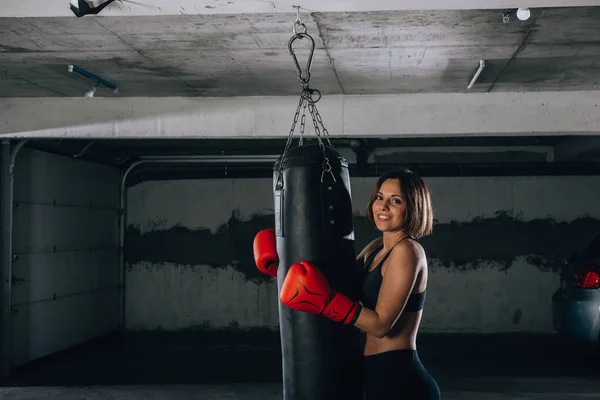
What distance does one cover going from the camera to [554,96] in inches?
234

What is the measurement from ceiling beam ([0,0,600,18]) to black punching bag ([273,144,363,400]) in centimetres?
78

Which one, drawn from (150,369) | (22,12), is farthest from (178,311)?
(22,12)

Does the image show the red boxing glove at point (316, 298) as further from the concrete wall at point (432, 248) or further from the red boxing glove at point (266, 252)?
the concrete wall at point (432, 248)

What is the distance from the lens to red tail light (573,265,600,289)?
6047 millimetres

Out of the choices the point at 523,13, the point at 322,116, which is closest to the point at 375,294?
the point at 523,13

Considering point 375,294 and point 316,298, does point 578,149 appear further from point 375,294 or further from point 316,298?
point 316,298

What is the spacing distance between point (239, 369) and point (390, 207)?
4566 millimetres

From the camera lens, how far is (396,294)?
8.37 ft

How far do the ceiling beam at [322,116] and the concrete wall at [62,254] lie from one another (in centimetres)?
120

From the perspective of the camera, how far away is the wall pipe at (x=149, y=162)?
29.9 ft

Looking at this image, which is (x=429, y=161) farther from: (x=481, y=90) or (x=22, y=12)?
(x=22, y=12)

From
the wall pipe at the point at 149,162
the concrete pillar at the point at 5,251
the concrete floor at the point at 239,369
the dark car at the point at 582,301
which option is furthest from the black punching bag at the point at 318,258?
the wall pipe at the point at 149,162

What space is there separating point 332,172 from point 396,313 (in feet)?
2.20

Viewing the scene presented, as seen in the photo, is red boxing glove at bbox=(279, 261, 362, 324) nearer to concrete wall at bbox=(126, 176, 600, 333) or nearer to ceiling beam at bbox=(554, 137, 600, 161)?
ceiling beam at bbox=(554, 137, 600, 161)
